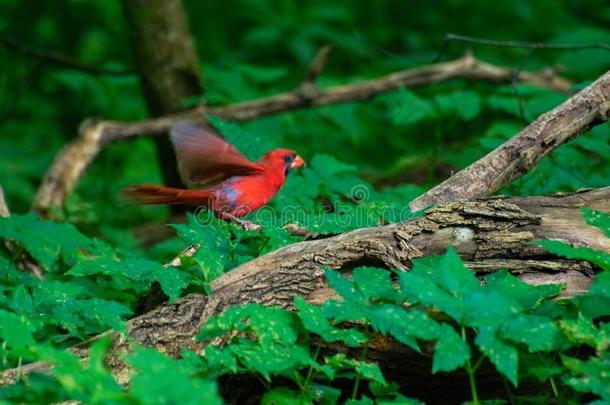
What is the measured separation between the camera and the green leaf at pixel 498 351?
2.39 meters

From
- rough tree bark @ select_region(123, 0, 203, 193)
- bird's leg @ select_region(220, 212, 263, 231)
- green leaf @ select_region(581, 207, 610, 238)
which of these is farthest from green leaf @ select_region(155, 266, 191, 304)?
rough tree bark @ select_region(123, 0, 203, 193)

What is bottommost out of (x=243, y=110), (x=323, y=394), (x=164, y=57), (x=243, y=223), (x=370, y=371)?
(x=323, y=394)

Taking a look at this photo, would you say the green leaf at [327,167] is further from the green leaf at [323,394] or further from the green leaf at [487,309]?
the green leaf at [487,309]

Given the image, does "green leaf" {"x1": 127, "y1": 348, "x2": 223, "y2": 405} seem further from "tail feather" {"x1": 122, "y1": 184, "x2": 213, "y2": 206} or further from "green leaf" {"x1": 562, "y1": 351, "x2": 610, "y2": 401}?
"tail feather" {"x1": 122, "y1": 184, "x2": 213, "y2": 206}

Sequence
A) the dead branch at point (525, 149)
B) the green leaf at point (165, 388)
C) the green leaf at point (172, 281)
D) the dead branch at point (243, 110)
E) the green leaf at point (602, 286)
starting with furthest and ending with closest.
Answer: the dead branch at point (243, 110) < the dead branch at point (525, 149) < the green leaf at point (172, 281) < the green leaf at point (602, 286) < the green leaf at point (165, 388)

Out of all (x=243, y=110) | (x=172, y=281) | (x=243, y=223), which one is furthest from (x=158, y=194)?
(x=243, y=110)

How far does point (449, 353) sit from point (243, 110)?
4167 mm

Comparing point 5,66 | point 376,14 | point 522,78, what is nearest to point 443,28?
point 376,14

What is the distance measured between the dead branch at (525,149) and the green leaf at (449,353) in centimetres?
110

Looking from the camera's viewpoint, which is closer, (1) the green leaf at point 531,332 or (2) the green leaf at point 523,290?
(1) the green leaf at point 531,332

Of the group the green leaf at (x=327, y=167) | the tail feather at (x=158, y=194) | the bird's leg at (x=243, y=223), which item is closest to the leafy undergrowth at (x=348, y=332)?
the bird's leg at (x=243, y=223)

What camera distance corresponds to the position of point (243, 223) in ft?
13.2

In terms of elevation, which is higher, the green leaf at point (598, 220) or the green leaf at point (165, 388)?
the green leaf at point (598, 220)

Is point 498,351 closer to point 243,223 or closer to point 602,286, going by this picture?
point 602,286
